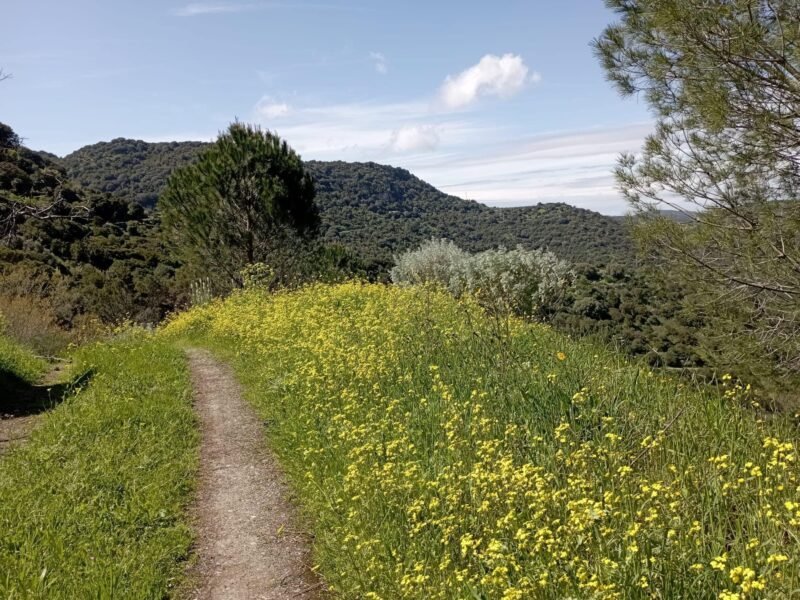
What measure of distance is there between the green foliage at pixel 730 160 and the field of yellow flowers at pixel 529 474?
244 centimetres

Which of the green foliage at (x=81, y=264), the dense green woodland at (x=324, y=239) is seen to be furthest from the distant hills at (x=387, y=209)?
the green foliage at (x=81, y=264)

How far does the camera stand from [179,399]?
27.8 feet

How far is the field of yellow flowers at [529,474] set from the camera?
2.69 metres

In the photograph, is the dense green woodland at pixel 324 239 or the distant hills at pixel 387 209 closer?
the dense green woodland at pixel 324 239

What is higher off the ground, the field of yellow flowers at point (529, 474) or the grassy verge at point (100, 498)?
the field of yellow flowers at point (529, 474)

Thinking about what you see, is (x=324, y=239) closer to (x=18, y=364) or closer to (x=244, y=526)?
(x=18, y=364)

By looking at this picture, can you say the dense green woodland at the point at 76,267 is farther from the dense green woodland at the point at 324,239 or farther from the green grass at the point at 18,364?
the green grass at the point at 18,364

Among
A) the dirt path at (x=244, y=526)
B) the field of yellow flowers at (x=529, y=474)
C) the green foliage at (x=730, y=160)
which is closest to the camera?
the field of yellow flowers at (x=529, y=474)

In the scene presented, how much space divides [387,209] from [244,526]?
94.5 meters

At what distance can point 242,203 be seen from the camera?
20.9 meters

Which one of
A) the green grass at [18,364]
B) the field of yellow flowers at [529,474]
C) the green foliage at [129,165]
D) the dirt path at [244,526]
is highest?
the green foliage at [129,165]

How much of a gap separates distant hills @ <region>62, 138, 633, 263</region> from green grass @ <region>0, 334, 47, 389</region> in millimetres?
48969

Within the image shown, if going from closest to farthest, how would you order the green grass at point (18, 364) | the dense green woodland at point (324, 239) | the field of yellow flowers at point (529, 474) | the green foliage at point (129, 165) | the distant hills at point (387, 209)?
1. the field of yellow flowers at point (529, 474)
2. the green grass at point (18, 364)
3. the dense green woodland at point (324, 239)
4. the distant hills at point (387, 209)
5. the green foliage at point (129, 165)

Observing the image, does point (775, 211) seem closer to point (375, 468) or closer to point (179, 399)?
point (375, 468)
